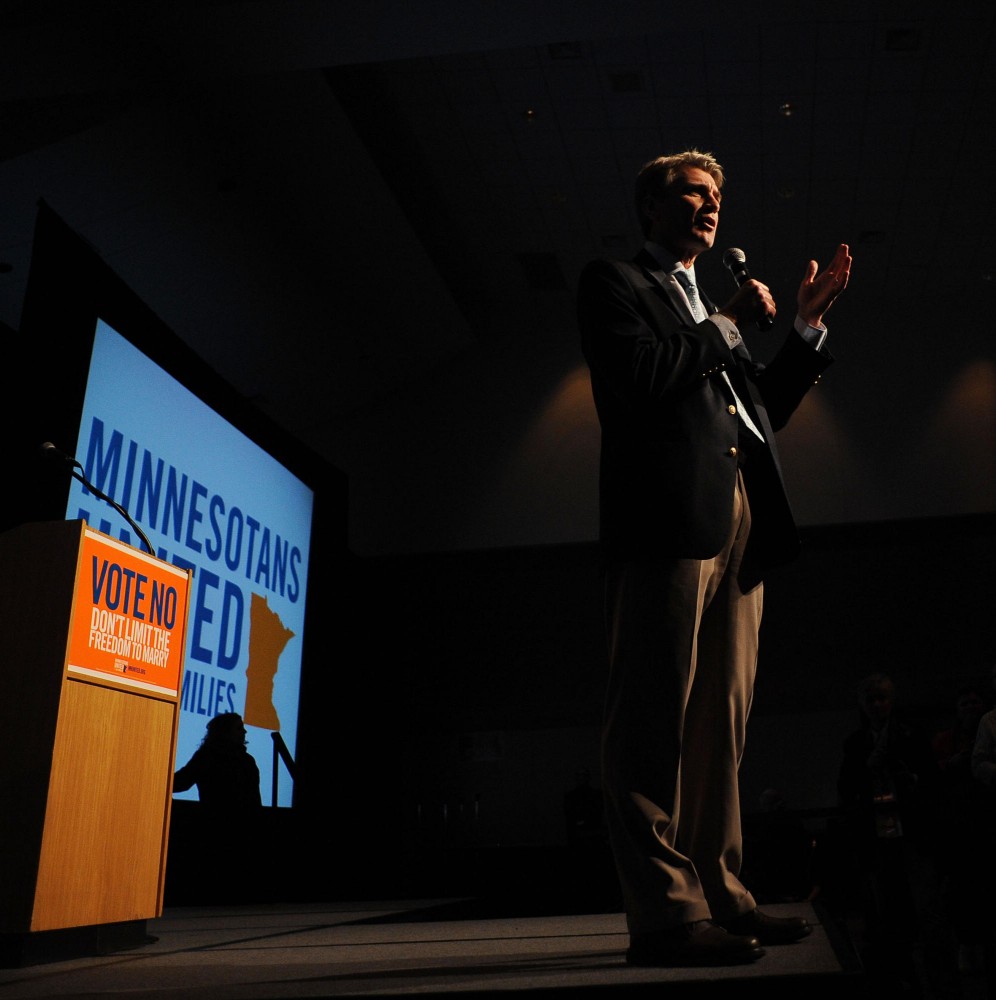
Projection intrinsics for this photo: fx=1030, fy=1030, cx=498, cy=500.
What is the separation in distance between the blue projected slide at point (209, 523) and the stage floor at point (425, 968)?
8.21ft

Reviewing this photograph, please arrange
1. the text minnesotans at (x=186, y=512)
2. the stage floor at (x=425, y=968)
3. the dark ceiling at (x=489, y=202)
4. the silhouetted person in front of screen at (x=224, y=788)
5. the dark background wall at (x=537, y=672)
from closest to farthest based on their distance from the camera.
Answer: the stage floor at (x=425, y=968) < the text minnesotans at (x=186, y=512) < the silhouetted person in front of screen at (x=224, y=788) < the dark ceiling at (x=489, y=202) < the dark background wall at (x=537, y=672)

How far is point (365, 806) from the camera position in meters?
9.42

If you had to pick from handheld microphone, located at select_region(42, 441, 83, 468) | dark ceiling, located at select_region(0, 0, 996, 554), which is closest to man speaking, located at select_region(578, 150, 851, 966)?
handheld microphone, located at select_region(42, 441, 83, 468)

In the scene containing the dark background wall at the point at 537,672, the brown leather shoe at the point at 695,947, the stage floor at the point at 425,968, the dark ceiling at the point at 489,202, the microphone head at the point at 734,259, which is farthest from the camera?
the dark background wall at the point at 537,672

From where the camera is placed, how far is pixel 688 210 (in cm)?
170

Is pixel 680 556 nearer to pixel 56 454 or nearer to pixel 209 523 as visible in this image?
pixel 56 454

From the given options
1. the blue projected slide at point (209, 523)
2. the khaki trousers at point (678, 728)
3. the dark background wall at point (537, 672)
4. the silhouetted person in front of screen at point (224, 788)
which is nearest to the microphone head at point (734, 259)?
the khaki trousers at point (678, 728)

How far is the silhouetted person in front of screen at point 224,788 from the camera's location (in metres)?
4.77

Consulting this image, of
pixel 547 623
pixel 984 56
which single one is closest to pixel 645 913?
pixel 984 56

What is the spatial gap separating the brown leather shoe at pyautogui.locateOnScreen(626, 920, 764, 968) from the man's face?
1035mm

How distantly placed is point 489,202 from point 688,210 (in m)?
6.56

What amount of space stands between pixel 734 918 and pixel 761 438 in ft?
2.38

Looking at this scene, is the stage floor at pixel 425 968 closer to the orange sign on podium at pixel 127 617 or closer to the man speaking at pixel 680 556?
the man speaking at pixel 680 556

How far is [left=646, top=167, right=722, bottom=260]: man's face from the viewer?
5.56ft
